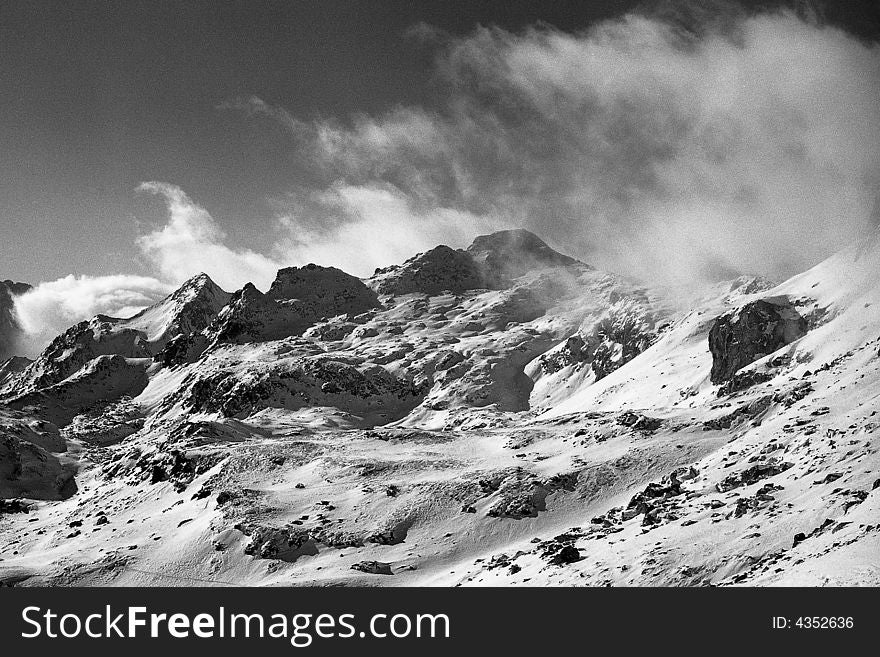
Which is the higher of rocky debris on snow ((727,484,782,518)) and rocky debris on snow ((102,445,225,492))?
rocky debris on snow ((102,445,225,492))

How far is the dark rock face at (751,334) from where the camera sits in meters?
162

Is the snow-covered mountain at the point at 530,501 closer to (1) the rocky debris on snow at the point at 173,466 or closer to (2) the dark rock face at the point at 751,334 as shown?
(1) the rocky debris on snow at the point at 173,466

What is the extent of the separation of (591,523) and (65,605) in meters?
59.3

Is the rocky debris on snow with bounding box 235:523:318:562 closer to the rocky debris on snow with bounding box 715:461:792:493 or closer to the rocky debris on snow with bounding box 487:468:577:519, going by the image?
the rocky debris on snow with bounding box 487:468:577:519

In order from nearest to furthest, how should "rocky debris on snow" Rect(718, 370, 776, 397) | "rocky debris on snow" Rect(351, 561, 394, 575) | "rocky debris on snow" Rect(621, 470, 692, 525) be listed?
1. "rocky debris on snow" Rect(621, 470, 692, 525)
2. "rocky debris on snow" Rect(351, 561, 394, 575)
3. "rocky debris on snow" Rect(718, 370, 776, 397)

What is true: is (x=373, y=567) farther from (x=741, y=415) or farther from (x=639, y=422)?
(x=741, y=415)

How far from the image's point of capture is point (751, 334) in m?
167

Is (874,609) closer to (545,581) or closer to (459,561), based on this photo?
(545,581)

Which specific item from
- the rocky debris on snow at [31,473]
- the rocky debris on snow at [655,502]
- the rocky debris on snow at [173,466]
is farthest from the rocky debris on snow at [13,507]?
the rocky debris on snow at [655,502]

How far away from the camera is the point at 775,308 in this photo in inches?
6752

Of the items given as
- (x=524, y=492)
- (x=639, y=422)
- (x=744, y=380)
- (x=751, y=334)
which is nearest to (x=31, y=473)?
(x=524, y=492)

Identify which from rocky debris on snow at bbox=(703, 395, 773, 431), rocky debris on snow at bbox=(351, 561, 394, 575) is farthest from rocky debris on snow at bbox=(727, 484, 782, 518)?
rocky debris on snow at bbox=(703, 395, 773, 431)

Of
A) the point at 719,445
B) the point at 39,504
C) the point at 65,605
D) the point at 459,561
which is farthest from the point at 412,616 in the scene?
the point at 39,504

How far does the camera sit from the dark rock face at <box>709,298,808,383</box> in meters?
162
